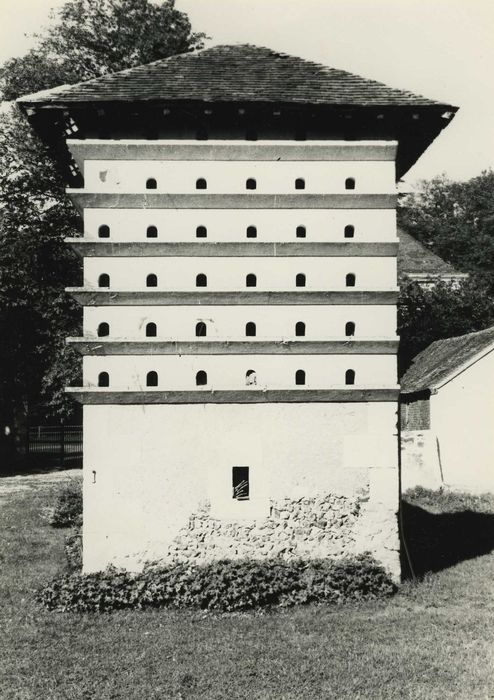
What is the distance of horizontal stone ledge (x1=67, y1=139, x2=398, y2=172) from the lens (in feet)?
41.6

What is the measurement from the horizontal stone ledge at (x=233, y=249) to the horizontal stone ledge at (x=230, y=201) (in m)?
0.66

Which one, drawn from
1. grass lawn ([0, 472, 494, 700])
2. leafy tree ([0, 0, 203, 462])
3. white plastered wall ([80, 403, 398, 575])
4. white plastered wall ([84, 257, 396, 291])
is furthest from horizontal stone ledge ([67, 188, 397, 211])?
leafy tree ([0, 0, 203, 462])

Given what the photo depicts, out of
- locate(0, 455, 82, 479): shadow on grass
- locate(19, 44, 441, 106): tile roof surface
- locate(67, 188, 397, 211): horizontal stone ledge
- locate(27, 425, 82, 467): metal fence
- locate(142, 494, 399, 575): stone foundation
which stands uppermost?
locate(19, 44, 441, 106): tile roof surface

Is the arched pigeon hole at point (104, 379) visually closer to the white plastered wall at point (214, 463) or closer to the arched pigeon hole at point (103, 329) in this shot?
the white plastered wall at point (214, 463)

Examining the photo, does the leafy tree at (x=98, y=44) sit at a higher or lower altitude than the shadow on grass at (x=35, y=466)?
higher

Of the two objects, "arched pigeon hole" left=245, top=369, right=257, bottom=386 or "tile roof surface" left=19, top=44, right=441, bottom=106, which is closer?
"arched pigeon hole" left=245, top=369, right=257, bottom=386

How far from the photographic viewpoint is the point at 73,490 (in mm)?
20906

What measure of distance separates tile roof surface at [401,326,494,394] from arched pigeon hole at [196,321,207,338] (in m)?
11.8

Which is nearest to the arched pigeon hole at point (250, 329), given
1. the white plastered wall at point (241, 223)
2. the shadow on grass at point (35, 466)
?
the white plastered wall at point (241, 223)

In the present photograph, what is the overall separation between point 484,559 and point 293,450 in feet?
16.1

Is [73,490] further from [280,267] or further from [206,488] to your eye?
[280,267]

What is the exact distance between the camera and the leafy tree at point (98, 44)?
26.6 meters

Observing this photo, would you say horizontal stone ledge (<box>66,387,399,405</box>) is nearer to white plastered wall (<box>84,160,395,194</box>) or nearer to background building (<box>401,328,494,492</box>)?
white plastered wall (<box>84,160,395,194</box>)

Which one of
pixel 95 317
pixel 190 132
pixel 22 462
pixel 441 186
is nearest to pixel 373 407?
pixel 95 317
